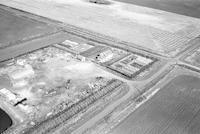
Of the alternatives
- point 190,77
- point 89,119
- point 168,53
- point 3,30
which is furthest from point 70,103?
point 3,30

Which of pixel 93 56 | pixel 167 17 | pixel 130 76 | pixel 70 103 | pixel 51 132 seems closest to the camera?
pixel 51 132

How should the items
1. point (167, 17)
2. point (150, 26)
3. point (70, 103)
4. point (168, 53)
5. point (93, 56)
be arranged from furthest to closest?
point (167, 17), point (150, 26), point (168, 53), point (93, 56), point (70, 103)

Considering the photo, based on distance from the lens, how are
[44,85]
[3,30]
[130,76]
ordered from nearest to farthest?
[44,85] < [130,76] < [3,30]

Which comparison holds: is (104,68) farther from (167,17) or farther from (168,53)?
(167,17)

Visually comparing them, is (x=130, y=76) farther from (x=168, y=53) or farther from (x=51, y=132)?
(x=51, y=132)

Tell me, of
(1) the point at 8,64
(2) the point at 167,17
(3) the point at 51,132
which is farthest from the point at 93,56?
(2) the point at 167,17

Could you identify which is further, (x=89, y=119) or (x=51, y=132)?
(x=89, y=119)

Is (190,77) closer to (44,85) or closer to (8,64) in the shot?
Answer: (44,85)

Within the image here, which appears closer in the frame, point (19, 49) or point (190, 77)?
point (190, 77)

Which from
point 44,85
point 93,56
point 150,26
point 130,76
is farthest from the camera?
point 150,26
